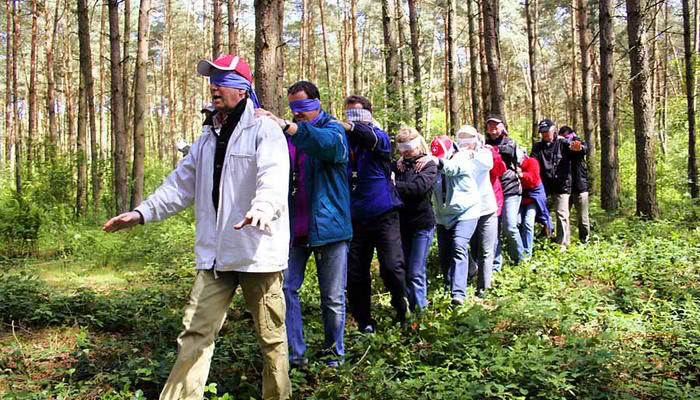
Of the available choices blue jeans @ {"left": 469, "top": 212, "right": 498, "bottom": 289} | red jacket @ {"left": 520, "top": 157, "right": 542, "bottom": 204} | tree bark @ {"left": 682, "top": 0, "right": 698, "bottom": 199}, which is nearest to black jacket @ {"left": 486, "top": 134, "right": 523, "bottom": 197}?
red jacket @ {"left": 520, "top": 157, "right": 542, "bottom": 204}

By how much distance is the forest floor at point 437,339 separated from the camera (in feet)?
12.7

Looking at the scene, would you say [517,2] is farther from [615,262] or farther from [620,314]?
[620,314]

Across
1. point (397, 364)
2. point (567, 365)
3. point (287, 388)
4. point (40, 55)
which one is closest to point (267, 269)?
point (287, 388)

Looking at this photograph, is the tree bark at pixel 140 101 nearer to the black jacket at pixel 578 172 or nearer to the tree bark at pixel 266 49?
the tree bark at pixel 266 49

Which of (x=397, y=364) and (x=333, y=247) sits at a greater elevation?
(x=333, y=247)

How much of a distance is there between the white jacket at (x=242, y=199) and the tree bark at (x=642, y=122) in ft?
30.5

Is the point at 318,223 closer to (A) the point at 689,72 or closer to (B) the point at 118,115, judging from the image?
(B) the point at 118,115

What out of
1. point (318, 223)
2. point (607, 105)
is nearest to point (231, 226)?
point (318, 223)

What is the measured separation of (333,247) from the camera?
423cm

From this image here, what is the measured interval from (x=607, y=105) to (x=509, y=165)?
4.87m

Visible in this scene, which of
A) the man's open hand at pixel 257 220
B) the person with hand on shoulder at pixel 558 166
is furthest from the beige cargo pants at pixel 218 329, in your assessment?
the person with hand on shoulder at pixel 558 166

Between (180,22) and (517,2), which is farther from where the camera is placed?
(180,22)

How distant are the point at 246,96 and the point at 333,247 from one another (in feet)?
4.21

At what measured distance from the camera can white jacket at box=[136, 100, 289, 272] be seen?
11.0 ft
